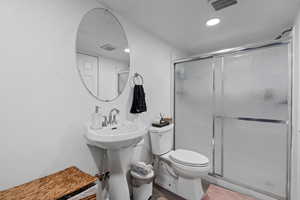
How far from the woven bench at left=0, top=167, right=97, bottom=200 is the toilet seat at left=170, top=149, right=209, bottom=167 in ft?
3.10

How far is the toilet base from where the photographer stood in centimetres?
143

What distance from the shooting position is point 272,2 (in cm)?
126

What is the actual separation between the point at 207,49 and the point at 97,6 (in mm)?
2107

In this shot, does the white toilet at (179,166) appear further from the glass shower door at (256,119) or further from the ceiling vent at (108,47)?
the ceiling vent at (108,47)

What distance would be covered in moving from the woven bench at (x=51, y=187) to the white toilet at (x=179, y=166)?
935 mm

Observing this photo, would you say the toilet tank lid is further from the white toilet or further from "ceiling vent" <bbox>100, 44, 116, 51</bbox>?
"ceiling vent" <bbox>100, 44, 116, 51</bbox>

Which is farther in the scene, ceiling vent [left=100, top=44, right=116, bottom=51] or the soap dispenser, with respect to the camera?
ceiling vent [left=100, top=44, right=116, bottom=51]

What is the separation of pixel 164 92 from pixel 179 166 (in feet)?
3.59

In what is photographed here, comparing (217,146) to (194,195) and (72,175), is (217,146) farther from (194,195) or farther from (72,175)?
(72,175)

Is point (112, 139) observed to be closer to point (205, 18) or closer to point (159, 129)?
point (159, 129)

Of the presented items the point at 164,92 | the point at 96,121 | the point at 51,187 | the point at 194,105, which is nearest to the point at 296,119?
the point at 194,105

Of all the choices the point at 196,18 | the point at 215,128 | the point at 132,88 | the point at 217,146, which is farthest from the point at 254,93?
the point at 132,88

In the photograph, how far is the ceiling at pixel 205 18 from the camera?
1.31 metres

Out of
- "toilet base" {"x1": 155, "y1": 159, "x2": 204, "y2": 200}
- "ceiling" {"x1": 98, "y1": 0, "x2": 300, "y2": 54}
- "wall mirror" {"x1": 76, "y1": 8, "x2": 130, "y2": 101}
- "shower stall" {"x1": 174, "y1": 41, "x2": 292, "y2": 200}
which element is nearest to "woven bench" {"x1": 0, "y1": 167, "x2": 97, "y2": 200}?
"wall mirror" {"x1": 76, "y1": 8, "x2": 130, "y2": 101}
